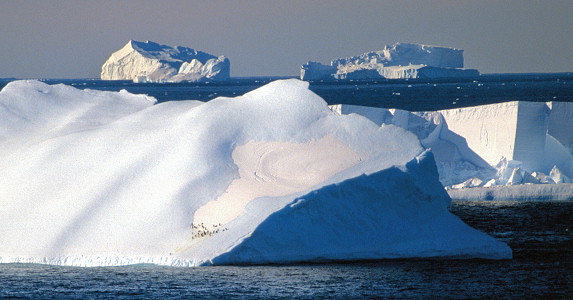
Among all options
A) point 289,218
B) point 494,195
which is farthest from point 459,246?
point 494,195

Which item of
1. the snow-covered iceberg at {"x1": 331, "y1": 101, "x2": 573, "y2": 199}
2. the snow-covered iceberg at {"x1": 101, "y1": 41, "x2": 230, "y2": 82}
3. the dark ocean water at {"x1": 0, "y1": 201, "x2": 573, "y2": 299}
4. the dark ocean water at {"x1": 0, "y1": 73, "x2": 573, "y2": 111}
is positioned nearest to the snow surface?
the snow-covered iceberg at {"x1": 331, "y1": 101, "x2": 573, "y2": 199}

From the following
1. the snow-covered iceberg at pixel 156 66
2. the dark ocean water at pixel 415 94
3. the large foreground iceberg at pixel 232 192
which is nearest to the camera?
the large foreground iceberg at pixel 232 192

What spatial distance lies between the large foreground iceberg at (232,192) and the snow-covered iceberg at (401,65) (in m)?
121

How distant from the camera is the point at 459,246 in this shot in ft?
52.9

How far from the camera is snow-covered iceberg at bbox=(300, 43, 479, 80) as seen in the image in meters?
141

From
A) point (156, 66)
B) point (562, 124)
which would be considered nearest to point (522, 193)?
point (562, 124)

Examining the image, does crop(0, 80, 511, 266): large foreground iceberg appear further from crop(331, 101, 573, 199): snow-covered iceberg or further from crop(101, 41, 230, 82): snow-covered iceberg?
crop(101, 41, 230, 82): snow-covered iceberg

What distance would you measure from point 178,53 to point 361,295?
157933mm

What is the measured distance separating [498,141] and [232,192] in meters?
14.9

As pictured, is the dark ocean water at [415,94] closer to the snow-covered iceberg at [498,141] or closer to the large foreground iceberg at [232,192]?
the snow-covered iceberg at [498,141]

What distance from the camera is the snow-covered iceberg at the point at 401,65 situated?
141 m

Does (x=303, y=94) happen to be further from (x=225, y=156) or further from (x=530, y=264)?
(x=530, y=264)

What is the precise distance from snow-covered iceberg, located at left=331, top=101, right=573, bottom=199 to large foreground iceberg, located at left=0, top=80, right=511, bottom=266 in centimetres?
995

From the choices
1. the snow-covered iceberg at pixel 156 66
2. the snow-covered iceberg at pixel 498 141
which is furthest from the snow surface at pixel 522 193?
the snow-covered iceberg at pixel 156 66
